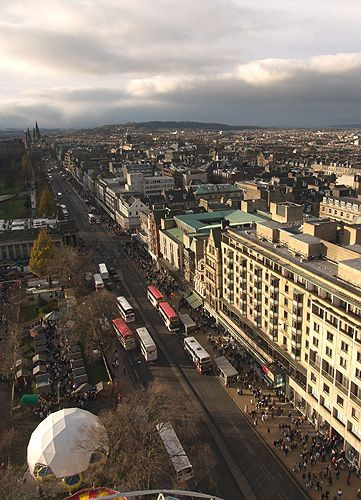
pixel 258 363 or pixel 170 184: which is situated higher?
pixel 170 184

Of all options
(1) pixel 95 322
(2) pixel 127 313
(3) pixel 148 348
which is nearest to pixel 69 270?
(2) pixel 127 313

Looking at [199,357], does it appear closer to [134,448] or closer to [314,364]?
[314,364]

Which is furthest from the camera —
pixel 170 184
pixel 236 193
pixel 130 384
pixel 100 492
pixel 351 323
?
pixel 170 184

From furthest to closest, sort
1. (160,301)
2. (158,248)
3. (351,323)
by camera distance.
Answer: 1. (158,248)
2. (160,301)
3. (351,323)

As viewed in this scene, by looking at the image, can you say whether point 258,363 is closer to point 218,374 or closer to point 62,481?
point 218,374

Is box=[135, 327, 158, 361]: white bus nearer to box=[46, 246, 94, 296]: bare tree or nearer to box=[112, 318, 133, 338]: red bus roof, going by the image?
box=[112, 318, 133, 338]: red bus roof

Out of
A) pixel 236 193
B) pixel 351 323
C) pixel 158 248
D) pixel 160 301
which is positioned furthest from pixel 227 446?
pixel 236 193

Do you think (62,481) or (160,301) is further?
(160,301)

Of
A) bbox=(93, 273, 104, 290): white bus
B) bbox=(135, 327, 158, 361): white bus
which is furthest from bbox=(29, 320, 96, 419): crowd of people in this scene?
bbox=(93, 273, 104, 290): white bus
